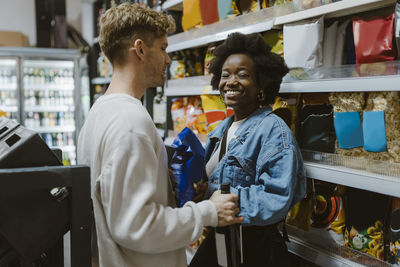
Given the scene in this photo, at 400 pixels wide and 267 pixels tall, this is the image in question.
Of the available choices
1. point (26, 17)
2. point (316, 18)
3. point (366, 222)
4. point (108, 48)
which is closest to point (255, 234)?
point (366, 222)

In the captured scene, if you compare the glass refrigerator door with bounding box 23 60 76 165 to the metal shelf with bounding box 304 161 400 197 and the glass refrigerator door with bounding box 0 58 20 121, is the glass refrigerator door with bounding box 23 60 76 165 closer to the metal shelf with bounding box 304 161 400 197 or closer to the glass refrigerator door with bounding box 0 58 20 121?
the glass refrigerator door with bounding box 0 58 20 121

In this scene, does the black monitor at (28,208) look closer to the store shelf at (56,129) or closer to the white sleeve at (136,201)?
the white sleeve at (136,201)

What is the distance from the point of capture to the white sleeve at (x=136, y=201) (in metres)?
1.06

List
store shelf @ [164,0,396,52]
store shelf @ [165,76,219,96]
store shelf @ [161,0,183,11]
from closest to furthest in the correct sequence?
1. store shelf @ [164,0,396,52]
2. store shelf @ [165,76,219,96]
3. store shelf @ [161,0,183,11]

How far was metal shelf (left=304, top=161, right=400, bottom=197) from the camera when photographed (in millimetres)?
1601

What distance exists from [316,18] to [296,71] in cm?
30

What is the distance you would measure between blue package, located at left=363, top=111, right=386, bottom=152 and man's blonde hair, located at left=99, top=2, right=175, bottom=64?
1096mm

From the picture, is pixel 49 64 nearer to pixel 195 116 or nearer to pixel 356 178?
pixel 195 116

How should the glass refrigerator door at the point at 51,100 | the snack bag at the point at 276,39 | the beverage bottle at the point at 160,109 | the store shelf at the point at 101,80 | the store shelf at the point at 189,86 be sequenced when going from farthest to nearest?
the glass refrigerator door at the point at 51,100, the store shelf at the point at 101,80, the beverage bottle at the point at 160,109, the store shelf at the point at 189,86, the snack bag at the point at 276,39

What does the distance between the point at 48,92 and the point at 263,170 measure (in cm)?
525

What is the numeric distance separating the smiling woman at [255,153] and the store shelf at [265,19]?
1.09 feet

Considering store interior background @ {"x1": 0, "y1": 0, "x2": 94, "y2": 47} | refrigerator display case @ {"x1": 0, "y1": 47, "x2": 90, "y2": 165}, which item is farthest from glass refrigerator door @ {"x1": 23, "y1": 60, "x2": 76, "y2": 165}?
store interior background @ {"x1": 0, "y1": 0, "x2": 94, "y2": 47}

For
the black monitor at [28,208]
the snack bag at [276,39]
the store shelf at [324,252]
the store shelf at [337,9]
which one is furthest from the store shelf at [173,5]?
the black monitor at [28,208]

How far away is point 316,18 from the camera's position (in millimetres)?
1953
